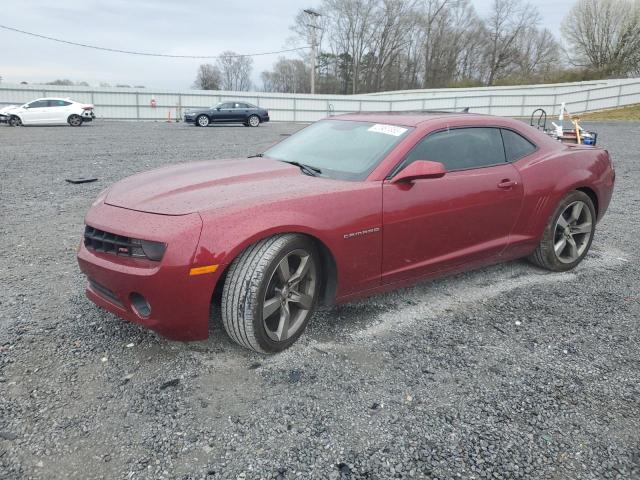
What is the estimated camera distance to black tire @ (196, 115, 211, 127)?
2423 cm

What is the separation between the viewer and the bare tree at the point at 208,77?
7662 centimetres

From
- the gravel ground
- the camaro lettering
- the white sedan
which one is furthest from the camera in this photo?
the white sedan

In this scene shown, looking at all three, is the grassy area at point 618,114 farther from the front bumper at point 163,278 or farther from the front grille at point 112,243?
the front grille at point 112,243

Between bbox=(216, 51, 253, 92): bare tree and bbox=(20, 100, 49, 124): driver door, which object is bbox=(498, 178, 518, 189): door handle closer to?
bbox=(20, 100, 49, 124): driver door

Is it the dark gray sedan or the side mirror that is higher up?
the dark gray sedan

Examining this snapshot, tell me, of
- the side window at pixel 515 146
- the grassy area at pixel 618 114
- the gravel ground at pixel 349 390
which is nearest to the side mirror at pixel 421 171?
the gravel ground at pixel 349 390

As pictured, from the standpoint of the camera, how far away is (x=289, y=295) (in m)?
2.80

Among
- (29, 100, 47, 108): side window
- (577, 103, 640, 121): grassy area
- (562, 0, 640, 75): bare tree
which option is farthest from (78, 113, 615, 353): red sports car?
(562, 0, 640, 75): bare tree

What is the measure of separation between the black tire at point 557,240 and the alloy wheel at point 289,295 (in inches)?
92.9

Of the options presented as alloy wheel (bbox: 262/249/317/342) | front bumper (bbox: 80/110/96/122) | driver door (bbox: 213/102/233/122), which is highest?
driver door (bbox: 213/102/233/122)

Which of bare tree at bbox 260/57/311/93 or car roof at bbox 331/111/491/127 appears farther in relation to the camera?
bare tree at bbox 260/57/311/93

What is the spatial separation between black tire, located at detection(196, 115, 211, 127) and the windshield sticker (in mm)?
22274

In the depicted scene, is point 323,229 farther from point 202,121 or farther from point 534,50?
point 534,50

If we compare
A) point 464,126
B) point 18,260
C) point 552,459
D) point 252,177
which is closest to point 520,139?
point 464,126
